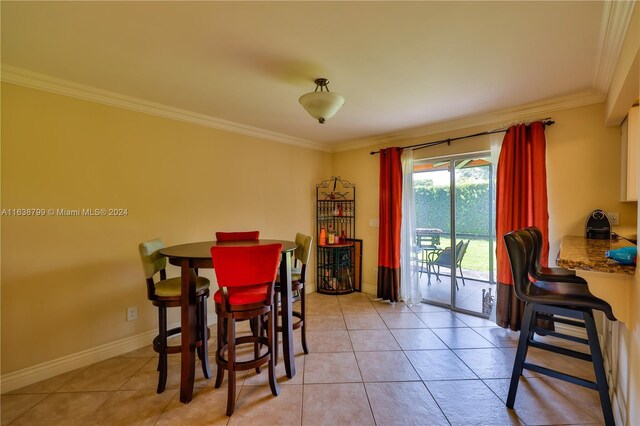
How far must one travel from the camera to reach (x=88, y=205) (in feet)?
8.05

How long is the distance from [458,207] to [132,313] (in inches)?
153

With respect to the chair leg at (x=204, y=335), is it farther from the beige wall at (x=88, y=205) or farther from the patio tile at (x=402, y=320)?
the patio tile at (x=402, y=320)

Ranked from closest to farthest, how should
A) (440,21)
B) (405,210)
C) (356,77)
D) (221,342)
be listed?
1. (440,21)
2. (221,342)
3. (356,77)
4. (405,210)

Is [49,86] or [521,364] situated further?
[49,86]

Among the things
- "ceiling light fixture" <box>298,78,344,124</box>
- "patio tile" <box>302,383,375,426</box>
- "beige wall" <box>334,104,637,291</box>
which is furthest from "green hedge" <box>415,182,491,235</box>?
"patio tile" <box>302,383,375,426</box>

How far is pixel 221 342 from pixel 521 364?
2.11 metres

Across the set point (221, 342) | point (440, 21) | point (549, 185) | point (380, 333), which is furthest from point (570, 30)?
point (221, 342)

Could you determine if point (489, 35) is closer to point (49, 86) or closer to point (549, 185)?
point (549, 185)

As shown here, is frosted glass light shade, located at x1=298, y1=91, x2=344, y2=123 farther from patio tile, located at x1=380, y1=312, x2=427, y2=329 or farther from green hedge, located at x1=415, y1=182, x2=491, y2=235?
patio tile, located at x1=380, y1=312, x2=427, y2=329

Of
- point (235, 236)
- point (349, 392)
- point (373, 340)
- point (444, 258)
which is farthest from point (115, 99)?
point (444, 258)

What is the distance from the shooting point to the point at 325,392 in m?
2.02

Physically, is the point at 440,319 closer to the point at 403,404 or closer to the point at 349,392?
the point at 403,404

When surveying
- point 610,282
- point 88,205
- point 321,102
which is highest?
point 321,102

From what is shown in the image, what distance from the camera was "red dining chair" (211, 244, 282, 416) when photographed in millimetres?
1764
